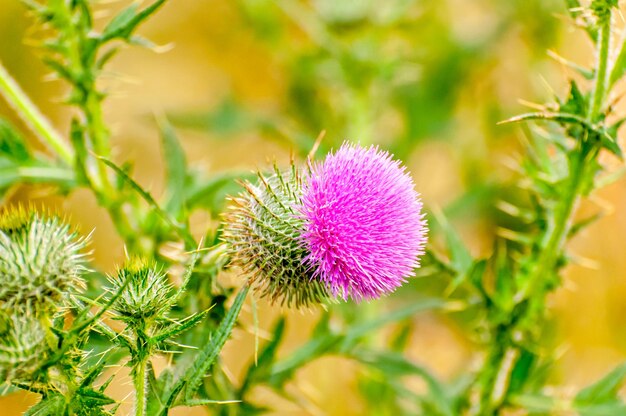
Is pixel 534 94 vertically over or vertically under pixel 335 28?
under

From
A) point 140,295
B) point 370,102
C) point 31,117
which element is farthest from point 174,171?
point 370,102

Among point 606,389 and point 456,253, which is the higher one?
point 456,253

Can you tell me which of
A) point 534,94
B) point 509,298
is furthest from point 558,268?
point 534,94

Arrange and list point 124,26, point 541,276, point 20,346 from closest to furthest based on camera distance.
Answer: point 20,346 < point 124,26 < point 541,276

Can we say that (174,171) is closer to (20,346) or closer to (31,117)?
(31,117)

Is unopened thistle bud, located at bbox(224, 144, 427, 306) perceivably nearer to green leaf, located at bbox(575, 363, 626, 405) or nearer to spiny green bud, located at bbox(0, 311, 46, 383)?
spiny green bud, located at bbox(0, 311, 46, 383)

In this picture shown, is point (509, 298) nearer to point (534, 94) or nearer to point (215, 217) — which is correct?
point (215, 217)
